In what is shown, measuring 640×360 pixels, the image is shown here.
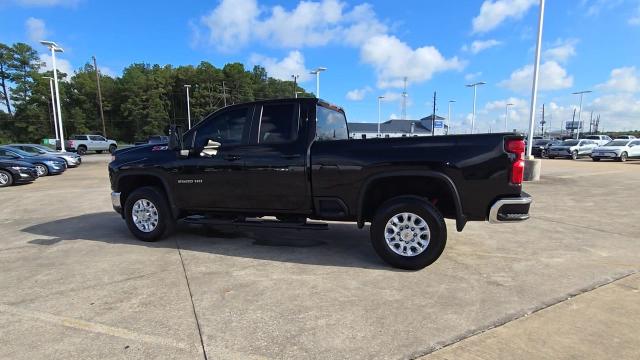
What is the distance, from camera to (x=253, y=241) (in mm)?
5891

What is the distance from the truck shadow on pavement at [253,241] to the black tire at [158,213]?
0.14 metres

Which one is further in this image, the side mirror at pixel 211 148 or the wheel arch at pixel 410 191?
the side mirror at pixel 211 148

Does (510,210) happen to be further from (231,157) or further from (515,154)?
(231,157)

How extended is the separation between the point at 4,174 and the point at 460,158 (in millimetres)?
15831

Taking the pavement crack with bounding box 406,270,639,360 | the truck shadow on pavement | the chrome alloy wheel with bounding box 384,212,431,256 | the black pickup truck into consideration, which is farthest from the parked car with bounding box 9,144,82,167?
the pavement crack with bounding box 406,270,639,360

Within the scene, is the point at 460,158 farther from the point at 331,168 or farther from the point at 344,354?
the point at 344,354

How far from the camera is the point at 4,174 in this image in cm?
1361

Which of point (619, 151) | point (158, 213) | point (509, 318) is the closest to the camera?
point (509, 318)

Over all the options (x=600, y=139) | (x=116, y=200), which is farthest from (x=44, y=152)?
(x=600, y=139)

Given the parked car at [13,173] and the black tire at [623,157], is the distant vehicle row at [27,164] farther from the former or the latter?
the black tire at [623,157]

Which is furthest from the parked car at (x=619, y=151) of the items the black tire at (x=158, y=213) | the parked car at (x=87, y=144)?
the parked car at (x=87, y=144)

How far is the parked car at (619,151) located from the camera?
26281 mm

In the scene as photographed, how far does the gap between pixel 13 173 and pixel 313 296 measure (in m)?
14.7

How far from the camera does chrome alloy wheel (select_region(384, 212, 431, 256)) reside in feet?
14.7
